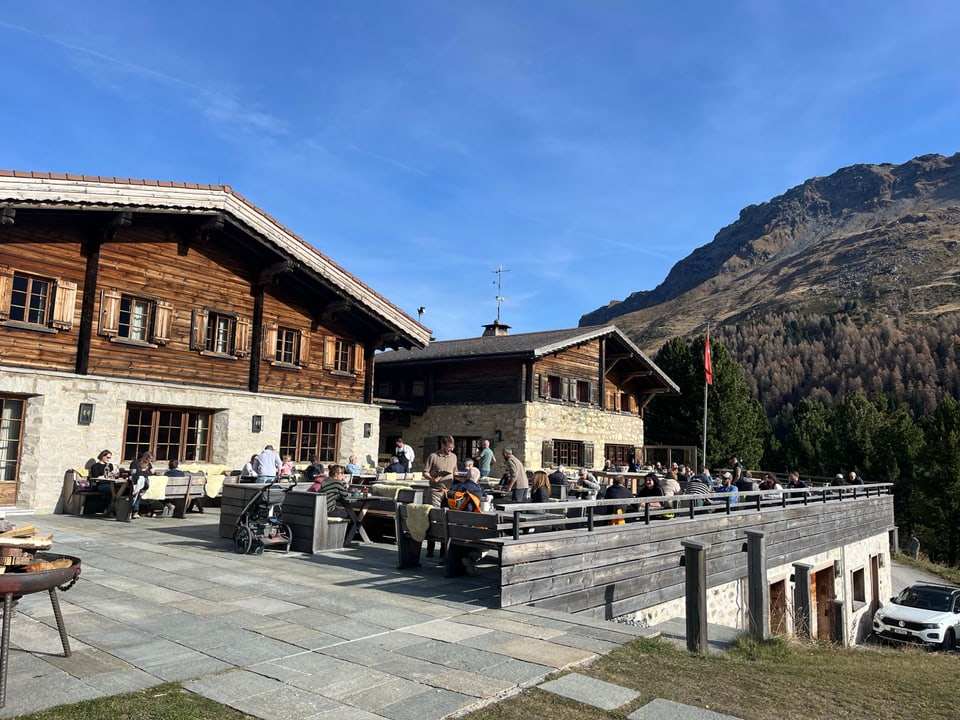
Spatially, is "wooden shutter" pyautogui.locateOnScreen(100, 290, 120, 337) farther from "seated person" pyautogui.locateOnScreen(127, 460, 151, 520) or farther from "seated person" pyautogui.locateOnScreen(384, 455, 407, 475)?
"seated person" pyautogui.locateOnScreen(384, 455, 407, 475)

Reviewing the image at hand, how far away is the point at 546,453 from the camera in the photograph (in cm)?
2495

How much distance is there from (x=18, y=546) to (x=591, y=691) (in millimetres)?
3984

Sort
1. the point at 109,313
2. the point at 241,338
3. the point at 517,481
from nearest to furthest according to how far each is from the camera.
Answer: the point at 517,481 < the point at 109,313 < the point at 241,338

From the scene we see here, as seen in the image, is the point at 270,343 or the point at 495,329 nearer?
the point at 270,343

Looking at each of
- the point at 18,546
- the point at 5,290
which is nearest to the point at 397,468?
the point at 5,290

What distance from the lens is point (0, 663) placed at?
13.5ft

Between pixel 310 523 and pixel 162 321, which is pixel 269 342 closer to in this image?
pixel 162 321

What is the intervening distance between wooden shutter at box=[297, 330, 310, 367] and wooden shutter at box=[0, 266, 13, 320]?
739 centimetres

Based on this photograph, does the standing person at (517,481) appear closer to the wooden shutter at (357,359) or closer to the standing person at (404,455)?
the standing person at (404,455)

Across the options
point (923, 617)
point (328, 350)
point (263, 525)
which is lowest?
point (923, 617)

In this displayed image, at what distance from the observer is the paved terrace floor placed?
444 centimetres

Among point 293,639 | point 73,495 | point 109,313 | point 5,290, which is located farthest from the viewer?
point 109,313

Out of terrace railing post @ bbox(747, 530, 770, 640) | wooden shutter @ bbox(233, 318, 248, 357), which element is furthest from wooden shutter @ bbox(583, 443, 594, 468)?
terrace railing post @ bbox(747, 530, 770, 640)

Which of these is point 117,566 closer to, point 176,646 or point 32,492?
point 176,646
